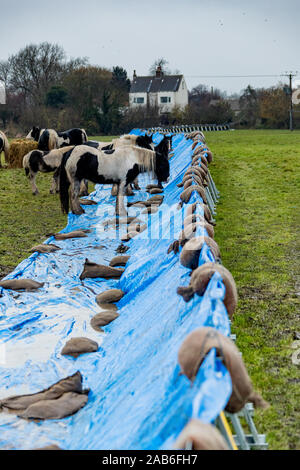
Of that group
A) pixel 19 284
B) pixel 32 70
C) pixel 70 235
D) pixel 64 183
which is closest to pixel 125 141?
pixel 64 183

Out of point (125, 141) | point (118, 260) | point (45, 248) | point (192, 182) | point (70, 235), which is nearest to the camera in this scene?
point (118, 260)

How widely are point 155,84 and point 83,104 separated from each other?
24464 mm

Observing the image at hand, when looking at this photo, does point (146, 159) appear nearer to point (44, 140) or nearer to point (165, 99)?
point (44, 140)

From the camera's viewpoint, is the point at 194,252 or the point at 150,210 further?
the point at 150,210

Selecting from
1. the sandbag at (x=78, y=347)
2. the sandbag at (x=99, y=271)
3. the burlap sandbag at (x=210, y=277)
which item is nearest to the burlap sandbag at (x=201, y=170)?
the sandbag at (x=99, y=271)

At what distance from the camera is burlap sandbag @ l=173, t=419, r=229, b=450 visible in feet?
7.72

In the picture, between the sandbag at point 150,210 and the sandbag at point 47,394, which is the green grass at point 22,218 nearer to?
the sandbag at point 150,210

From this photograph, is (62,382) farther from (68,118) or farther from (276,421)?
(68,118)

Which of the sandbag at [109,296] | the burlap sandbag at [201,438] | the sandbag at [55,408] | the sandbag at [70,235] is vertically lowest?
the sandbag at [55,408]

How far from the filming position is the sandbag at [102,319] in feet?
19.4

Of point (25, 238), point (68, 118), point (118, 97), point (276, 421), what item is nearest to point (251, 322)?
point (276, 421)

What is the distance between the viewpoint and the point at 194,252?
16.2 ft

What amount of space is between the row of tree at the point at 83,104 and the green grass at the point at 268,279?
3480 centimetres

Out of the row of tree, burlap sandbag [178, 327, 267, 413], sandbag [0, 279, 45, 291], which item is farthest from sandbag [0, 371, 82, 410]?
the row of tree
